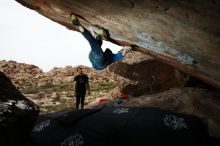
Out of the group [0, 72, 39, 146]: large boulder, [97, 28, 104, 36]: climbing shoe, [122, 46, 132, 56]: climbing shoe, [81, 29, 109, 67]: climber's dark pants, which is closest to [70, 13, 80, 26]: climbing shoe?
[81, 29, 109, 67]: climber's dark pants

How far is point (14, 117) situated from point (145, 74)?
38.2 feet

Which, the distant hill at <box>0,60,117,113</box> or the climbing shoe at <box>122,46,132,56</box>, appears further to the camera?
the distant hill at <box>0,60,117,113</box>

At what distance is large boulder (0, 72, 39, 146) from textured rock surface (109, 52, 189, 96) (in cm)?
1044

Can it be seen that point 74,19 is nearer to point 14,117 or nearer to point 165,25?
point 165,25

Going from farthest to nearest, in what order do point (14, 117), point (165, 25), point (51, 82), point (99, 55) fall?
point (51, 82), point (99, 55), point (165, 25), point (14, 117)

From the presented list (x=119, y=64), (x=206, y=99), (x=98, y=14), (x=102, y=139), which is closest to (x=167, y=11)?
(x=98, y=14)

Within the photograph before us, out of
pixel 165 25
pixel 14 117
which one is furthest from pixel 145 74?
pixel 14 117

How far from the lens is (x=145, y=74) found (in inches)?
614

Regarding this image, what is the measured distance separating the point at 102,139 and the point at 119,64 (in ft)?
32.8

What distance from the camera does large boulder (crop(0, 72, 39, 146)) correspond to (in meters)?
4.32

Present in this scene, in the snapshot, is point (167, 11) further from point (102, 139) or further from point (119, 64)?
point (119, 64)

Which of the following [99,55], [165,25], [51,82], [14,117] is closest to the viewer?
[14,117]

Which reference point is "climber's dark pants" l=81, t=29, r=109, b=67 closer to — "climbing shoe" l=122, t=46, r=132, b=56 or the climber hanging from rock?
the climber hanging from rock

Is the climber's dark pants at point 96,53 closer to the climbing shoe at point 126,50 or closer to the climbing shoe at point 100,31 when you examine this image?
the climbing shoe at point 100,31
